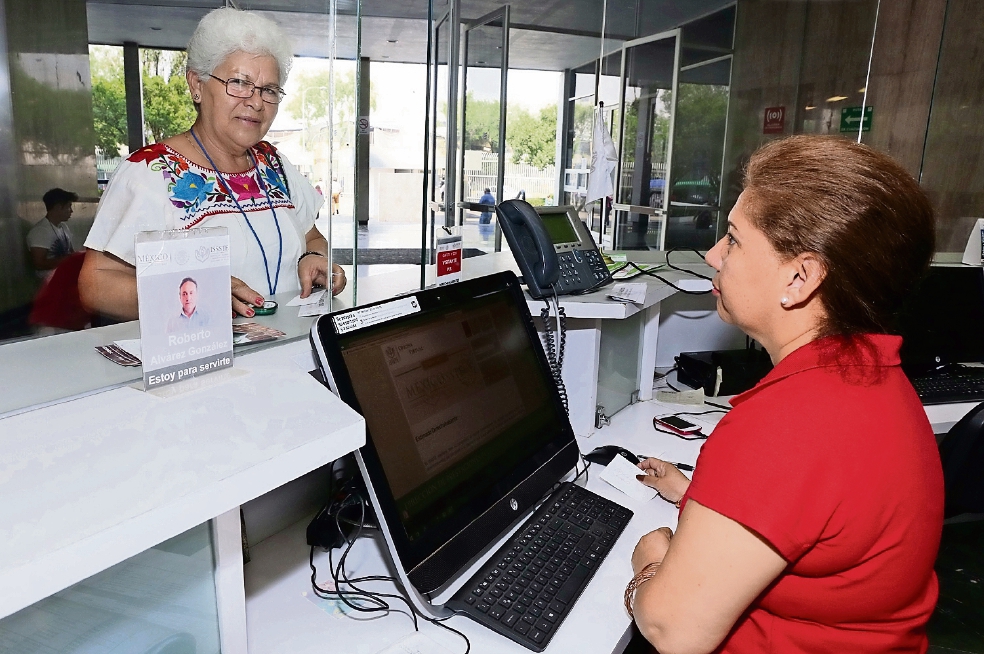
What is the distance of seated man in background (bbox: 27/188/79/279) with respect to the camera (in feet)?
5.24

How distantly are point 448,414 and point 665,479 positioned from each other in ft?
1.84

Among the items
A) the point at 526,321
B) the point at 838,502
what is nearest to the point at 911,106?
the point at 526,321

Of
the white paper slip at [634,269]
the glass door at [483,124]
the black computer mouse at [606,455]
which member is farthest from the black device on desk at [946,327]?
the glass door at [483,124]

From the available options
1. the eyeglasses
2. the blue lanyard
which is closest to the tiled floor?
the blue lanyard

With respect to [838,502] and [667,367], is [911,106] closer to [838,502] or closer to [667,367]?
[667,367]

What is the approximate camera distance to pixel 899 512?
0.83 meters

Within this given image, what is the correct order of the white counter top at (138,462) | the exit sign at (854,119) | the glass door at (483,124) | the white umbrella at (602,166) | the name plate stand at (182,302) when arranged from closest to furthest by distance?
the white counter top at (138,462) → the name plate stand at (182,302) → the white umbrella at (602,166) → the exit sign at (854,119) → the glass door at (483,124)

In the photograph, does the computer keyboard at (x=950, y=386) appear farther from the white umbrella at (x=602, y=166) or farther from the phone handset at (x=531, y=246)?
the white umbrella at (x=602, y=166)

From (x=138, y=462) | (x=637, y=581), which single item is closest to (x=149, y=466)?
(x=138, y=462)

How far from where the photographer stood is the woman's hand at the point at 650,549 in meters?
1.02

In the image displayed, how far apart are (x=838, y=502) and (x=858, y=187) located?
0.38m

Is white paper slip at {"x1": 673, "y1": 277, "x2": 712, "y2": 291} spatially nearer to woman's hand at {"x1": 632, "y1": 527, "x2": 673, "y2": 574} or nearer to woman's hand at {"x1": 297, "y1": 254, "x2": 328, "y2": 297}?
woman's hand at {"x1": 632, "y1": 527, "x2": 673, "y2": 574}

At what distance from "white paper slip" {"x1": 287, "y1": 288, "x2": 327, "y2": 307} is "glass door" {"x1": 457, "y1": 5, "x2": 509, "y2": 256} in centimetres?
345

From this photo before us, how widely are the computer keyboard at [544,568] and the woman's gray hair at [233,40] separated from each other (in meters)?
0.85
